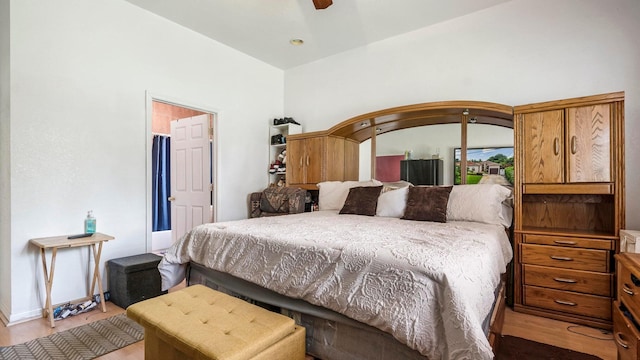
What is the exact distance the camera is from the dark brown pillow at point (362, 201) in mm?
3111

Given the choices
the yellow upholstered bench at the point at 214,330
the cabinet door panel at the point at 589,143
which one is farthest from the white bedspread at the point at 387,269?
the cabinet door panel at the point at 589,143

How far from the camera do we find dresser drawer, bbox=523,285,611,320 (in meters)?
2.27

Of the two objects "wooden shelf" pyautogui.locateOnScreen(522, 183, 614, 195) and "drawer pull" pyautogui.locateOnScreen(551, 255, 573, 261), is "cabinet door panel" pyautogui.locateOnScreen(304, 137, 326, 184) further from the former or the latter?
"drawer pull" pyautogui.locateOnScreen(551, 255, 573, 261)

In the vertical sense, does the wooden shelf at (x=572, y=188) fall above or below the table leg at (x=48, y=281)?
above

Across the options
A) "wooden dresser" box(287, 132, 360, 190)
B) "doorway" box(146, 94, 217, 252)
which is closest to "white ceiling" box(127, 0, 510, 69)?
"doorway" box(146, 94, 217, 252)

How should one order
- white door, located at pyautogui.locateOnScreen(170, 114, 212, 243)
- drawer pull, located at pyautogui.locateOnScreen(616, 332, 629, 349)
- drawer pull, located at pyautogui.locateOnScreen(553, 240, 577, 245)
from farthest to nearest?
white door, located at pyautogui.locateOnScreen(170, 114, 212, 243) < drawer pull, located at pyautogui.locateOnScreen(553, 240, 577, 245) < drawer pull, located at pyautogui.locateOnScreen(616, 332, 629, 349)

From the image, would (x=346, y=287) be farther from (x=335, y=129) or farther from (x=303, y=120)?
(x=303, y=120)

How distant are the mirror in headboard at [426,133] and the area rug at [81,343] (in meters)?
2.94

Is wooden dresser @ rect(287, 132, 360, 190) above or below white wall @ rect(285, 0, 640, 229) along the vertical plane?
below

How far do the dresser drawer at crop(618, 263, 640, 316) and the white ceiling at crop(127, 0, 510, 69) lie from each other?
2.70m

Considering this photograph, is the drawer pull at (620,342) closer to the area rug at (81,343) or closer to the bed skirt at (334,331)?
the bed skirt at (334,331)

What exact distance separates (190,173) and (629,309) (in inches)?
172

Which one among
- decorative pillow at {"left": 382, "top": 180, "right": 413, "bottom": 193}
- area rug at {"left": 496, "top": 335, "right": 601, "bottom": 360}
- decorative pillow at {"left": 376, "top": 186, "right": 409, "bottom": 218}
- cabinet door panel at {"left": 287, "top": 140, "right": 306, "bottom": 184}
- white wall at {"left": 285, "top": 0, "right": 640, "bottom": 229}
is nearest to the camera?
area rug at {"left": 496, "top": 335, "right": 601, "bottom": 360}

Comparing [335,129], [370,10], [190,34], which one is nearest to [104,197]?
[190,34]
